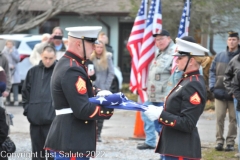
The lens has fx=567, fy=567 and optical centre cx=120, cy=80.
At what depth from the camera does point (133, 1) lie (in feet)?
55.2

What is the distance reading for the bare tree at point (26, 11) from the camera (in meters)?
19.4

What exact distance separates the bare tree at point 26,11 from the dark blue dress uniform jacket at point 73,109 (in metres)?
14.2

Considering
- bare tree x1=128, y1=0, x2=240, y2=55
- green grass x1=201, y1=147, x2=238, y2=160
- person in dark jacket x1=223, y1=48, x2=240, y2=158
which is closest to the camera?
person in dark jacket x1=223, y1=48, x2=240, y2=158

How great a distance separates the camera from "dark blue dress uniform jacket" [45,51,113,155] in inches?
199

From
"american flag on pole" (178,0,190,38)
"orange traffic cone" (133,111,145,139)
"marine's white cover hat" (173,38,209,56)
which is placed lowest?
"orange traffic cone" (133,111,145,139)

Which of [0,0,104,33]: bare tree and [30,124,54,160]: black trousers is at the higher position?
[0,0,104,33]: bare tree

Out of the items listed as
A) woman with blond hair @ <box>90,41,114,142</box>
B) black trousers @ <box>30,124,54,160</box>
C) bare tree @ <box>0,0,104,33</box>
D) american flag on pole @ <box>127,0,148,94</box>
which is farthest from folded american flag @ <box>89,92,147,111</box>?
bare tree @ <box>0,0,104,33</box>

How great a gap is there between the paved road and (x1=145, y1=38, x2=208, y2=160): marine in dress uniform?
3.74m

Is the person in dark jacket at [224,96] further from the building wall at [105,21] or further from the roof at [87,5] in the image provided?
the building wall at [105,21]

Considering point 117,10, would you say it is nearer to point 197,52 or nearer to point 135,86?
point 135,86

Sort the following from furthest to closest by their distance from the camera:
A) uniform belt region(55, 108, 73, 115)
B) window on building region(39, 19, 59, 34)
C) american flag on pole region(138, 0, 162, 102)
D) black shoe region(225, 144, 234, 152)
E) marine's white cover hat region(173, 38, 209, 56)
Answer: window on building region(39, 19, 59, 34) → american flag on pole region(138, 0, 162, 102) → black shoe region(225, 144, 234, 152) → marine's white cover hat region(173, 38, 209, 56) → uniform belt region(55, 108, 73, 115)

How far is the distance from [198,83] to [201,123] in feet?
27.1

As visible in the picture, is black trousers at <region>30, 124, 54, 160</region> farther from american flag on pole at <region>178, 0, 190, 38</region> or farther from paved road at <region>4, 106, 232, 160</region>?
american flag on pole at <region>178, 0, 190, 38</region>

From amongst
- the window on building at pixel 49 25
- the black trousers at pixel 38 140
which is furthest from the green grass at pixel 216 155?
the window on building at pixel 49 25
